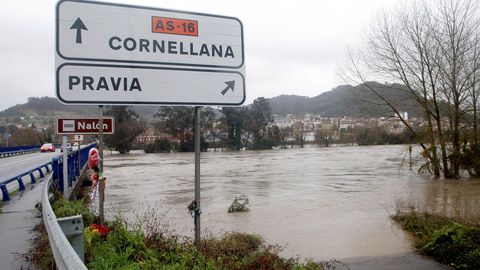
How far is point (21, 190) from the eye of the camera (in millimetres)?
14305

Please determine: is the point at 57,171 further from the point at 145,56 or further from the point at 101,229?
the point at 145,56

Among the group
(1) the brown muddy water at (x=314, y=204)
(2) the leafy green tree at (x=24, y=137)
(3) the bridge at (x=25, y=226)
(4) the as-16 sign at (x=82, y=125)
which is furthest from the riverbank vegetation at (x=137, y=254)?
(2) the leafy green tree at (x=24, y=137)

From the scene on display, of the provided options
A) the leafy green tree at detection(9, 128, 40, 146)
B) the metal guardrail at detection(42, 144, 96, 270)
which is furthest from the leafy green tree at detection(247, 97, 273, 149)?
the metal guardrail at detection(42, 144, 96, 270)

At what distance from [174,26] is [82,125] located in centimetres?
714

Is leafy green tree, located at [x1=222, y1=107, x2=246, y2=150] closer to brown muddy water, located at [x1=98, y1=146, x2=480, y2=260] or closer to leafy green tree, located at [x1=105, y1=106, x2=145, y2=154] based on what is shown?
leafy green tree, located at [x1=105, y1=106, x2=145, y2=154]

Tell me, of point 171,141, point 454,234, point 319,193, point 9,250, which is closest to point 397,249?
point 454,234

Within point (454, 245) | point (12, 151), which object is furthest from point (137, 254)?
point (12, 151)

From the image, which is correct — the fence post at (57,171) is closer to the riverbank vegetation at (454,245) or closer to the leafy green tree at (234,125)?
the riverbank vegetation at (454,245)

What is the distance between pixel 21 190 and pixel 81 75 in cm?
1227

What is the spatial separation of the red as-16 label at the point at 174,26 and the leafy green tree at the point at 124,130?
6854 centimetres

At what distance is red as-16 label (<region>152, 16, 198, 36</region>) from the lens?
4031 mm

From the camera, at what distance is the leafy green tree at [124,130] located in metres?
71.1

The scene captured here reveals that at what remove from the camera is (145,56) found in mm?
3992

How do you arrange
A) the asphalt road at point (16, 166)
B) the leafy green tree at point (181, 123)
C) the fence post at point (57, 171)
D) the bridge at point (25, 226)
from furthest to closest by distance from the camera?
1. the leafy green tree at point (181, 123)
2. the asphalt road at point (16, 166)
3. the fence post at point (57, 171)
4. the bridge at point (25, 226)
